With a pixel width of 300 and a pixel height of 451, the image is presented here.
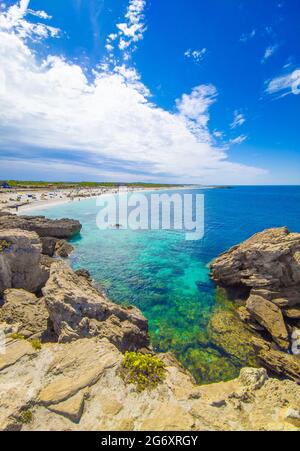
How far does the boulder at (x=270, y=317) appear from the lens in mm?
18281

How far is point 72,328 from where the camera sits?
456 inches

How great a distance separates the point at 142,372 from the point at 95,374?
200cm

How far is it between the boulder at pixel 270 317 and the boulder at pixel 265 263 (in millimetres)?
3157

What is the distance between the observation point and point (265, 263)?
25.3m

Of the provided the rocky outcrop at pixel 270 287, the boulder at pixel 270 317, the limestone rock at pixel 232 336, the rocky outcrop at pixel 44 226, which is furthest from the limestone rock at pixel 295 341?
the rocky outcrop at pixel 44 226

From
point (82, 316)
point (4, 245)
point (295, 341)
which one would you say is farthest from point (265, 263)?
point (4, 245)

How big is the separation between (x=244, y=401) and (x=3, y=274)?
18901 mm

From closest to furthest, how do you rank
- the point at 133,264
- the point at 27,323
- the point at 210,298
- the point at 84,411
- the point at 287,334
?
the point at 84,411, the point at 27,323, the point at 287,334, the point at 210,298, the point at 133,264

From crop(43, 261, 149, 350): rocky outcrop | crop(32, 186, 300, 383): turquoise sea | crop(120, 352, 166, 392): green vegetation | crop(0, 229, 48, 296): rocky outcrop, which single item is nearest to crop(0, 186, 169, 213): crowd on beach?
crop(32, 186, 300, 383): turquoise sea

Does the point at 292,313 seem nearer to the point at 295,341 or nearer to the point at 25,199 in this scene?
the point at 295,341

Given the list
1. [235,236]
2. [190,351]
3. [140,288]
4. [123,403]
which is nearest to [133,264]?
[140,288]

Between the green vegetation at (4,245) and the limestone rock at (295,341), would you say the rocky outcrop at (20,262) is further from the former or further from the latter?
the limestone rock at (295,341)

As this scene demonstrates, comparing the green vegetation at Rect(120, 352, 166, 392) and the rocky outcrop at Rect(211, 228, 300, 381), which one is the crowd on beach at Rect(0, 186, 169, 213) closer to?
the rocky outcrop at Rect(211, 228, 300, 381)
